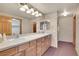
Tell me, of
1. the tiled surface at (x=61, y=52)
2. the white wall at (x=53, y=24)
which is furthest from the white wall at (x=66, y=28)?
the tiled surface at (x=61, y=52)

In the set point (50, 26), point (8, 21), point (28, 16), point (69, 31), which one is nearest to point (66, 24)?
point (69, 31)

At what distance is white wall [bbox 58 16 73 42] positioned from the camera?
5.74 meters

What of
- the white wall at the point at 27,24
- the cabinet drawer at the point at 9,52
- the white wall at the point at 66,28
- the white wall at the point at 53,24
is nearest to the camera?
the cabinet drawer at the point at 9,52

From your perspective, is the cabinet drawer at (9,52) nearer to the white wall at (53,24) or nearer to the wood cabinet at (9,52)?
the wood cabinet at (9,52)

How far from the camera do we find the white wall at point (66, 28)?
5739 millimetres

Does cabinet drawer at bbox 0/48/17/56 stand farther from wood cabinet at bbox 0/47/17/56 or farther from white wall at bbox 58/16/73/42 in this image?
white wall at bbox 58/16/73/42

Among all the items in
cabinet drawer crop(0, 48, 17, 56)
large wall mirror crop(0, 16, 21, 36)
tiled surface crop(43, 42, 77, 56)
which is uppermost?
large wall mirror crop(0, 16, 21, 36)

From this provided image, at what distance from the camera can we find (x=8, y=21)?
353 cm

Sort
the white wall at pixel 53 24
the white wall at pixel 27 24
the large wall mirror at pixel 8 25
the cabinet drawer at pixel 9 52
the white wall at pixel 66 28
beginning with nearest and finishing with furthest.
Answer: the cabinet drawer at pixel 9 52, the large wall mirror at pixel 8 25, the white wall at pixel 27 24, the white wall at pixel 53 24, the white wall at pixel 66 28

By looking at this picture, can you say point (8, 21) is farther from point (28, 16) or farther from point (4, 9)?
point (28, 16)

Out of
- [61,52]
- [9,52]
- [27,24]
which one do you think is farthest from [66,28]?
[9,52]

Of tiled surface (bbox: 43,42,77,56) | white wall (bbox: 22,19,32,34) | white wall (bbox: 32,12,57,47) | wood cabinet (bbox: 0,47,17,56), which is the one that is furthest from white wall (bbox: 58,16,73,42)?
wood cabinet (bbox: 0,47,17,56)

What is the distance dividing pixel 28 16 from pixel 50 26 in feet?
5.08

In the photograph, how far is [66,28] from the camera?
606 cm
